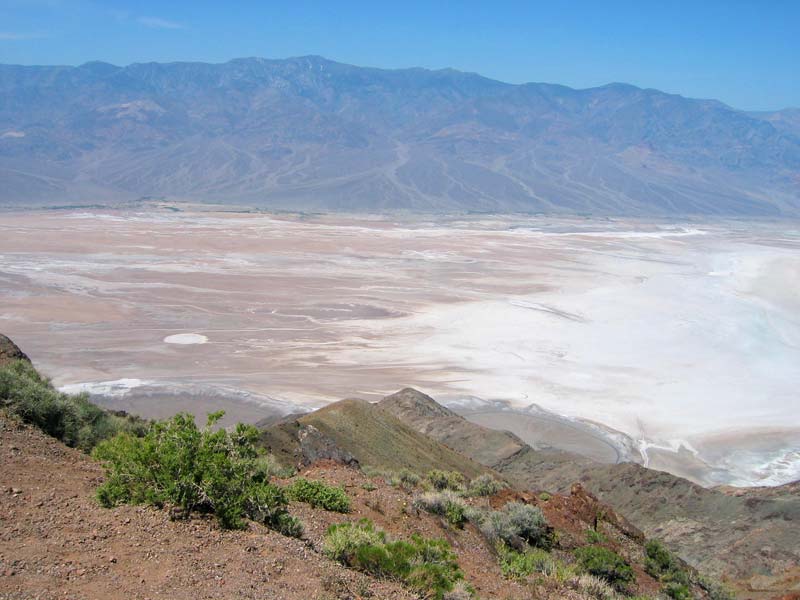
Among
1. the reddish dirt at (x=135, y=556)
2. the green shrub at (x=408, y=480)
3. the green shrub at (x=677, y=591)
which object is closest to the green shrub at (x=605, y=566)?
the green shrub at (x=677, y=591)

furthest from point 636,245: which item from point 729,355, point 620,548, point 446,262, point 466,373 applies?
point 620,548

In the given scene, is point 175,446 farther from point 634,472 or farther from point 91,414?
point 634,472

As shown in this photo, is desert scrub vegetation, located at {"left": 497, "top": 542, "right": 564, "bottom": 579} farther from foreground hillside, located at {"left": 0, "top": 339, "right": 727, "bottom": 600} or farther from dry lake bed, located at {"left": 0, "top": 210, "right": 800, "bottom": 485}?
dry lake bed, located at {"left": 0, "top": 210, "right": 800, "bottom": 485}

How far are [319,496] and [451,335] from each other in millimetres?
29742

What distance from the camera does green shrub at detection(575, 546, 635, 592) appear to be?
9117mm

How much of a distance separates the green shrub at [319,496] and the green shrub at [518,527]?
6.90 ft

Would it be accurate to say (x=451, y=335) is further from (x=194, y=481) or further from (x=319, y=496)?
(x=194, y=481)

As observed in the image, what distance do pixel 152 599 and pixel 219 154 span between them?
20076cm

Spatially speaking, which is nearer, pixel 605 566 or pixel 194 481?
pixel 194 481

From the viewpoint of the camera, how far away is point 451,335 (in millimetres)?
37469

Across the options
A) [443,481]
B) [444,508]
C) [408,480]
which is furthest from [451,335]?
[444,508]

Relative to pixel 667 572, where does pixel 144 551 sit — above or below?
above

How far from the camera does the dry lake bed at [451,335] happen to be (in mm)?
26984

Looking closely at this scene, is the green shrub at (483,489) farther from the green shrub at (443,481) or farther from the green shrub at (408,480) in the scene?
the green shrub at (408,480)
